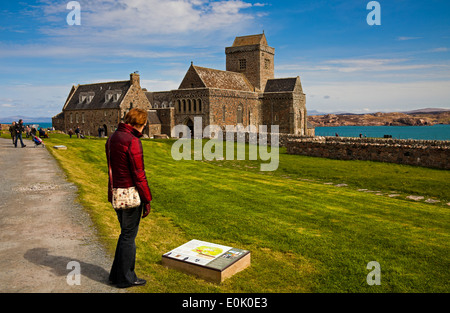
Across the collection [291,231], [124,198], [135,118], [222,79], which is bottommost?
[291,231]

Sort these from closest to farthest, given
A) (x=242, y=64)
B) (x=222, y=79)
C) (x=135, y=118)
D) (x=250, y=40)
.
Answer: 1. (x=135, y=118)
2. (x=222, y=79)
3. (x=242, y=64)
4. (x=250, y=40)

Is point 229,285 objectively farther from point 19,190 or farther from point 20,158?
point 20,158

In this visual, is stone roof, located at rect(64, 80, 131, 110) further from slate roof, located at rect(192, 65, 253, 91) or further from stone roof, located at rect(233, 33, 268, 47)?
stone roof, located at rect(233, 33, 268, 47)

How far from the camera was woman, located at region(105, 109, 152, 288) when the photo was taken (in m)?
5.66

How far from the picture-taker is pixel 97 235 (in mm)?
8102

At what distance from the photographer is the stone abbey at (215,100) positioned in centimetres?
5391

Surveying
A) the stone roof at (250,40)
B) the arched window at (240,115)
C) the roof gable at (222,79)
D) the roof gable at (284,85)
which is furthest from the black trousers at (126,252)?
the stone roof at (250,40)

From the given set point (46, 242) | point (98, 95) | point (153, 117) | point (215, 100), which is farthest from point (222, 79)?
point (46, 242)

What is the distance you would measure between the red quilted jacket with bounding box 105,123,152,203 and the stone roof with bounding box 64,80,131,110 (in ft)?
182

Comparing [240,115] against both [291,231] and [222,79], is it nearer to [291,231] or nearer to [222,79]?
[222,79]

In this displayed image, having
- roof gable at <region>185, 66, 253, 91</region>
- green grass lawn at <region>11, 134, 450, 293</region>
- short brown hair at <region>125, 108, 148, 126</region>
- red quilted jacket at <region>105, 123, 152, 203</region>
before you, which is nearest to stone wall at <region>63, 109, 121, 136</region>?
roof gable at <region>185, 66, 253, 91</region>

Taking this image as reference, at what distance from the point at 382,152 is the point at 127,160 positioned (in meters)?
24.3

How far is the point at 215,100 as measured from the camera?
52938 millimetres

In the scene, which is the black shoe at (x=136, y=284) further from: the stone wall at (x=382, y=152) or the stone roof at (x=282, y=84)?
the stone roof at (x=282, y=84)
